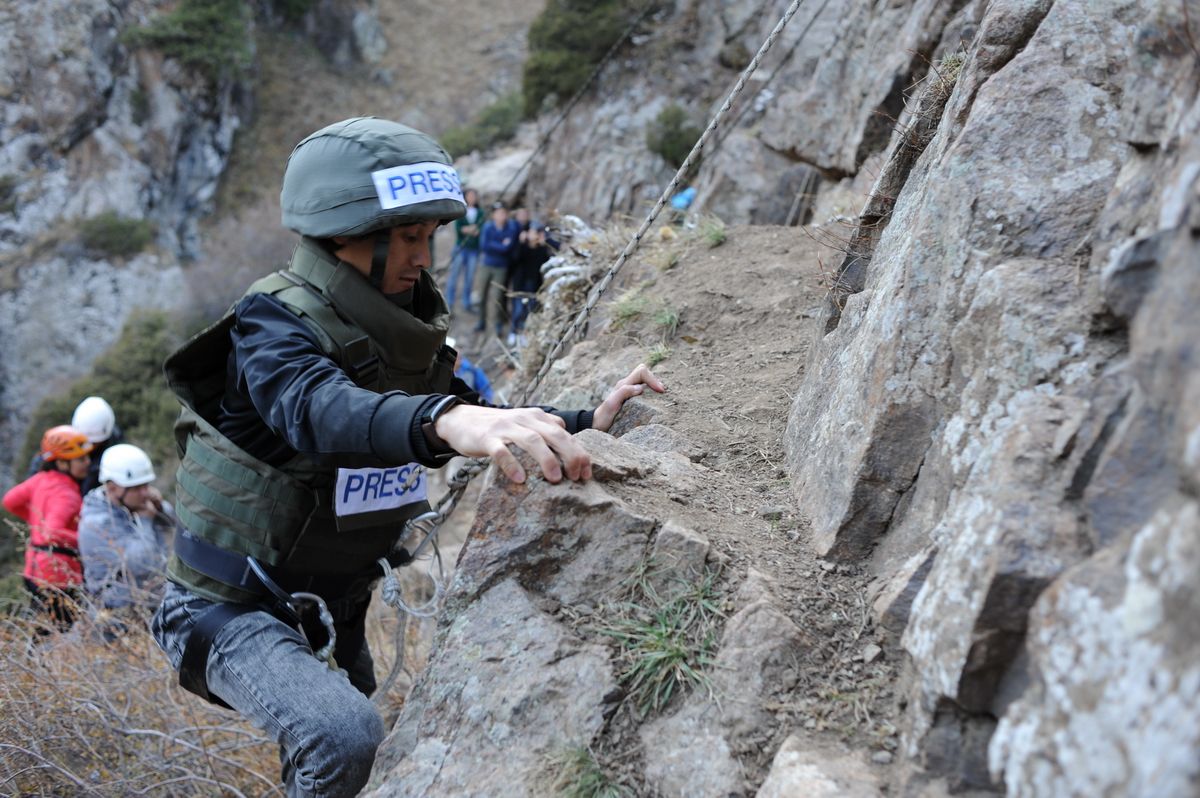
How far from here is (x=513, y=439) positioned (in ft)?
7.89

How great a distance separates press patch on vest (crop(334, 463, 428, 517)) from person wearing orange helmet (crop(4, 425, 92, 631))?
3.56 m

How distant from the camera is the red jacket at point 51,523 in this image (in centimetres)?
614

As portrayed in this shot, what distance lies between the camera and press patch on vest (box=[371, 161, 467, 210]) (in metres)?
2.86

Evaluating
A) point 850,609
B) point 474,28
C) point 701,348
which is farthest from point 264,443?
point 474,28

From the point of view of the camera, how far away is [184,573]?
3.02 meters

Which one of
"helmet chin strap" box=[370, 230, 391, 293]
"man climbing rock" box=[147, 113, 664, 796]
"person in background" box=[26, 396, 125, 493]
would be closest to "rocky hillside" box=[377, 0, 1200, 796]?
"man climbing rock" box=[147, 113, 664, 796]

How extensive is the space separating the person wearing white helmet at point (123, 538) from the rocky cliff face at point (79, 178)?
20598 millimetres

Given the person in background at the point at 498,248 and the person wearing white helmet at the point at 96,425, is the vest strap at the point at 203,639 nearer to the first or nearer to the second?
the person wearing white helmet at the point at 96,425

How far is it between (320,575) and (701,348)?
2316 millimetres

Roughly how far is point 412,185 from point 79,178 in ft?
94.2

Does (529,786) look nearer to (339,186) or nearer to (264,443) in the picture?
(264,443)

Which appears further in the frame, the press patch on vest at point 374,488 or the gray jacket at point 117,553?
the gray jacket at point 117,553

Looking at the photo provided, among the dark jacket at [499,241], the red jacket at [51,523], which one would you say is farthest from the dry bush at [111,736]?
the dark jacket at [499,241]

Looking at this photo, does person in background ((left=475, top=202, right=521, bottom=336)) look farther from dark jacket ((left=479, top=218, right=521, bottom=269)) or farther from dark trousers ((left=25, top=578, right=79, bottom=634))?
dark trousers ((left=25, top=578, right=79, bottom=634))
